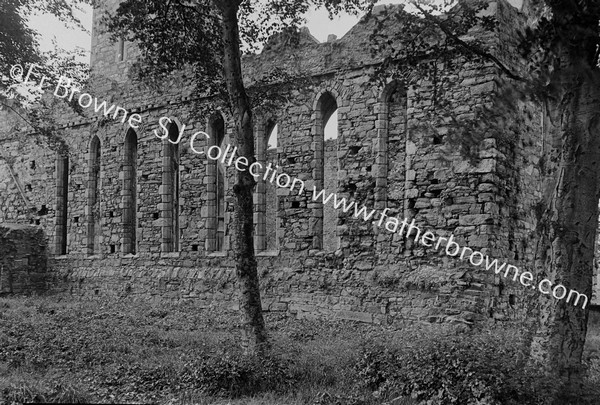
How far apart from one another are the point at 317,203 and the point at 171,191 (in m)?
4.85

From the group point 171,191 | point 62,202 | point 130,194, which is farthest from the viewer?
point 62,202

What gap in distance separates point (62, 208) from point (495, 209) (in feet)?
45.0

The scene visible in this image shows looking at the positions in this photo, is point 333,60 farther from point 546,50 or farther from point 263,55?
point 546,50

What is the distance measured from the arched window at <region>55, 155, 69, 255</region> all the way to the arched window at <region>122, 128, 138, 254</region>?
3007mm

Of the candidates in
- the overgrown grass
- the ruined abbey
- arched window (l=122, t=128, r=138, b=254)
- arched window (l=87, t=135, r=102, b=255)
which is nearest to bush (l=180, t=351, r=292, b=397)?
the overgrown grass

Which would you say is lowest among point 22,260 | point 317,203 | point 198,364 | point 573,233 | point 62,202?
point 198,364

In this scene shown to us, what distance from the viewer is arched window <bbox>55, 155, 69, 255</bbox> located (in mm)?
18609

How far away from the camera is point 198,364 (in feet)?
23.6

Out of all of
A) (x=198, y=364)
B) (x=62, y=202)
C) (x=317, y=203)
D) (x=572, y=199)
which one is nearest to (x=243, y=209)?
(x=198, y=364)

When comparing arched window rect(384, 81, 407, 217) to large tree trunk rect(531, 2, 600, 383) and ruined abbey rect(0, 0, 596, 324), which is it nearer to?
ruined abbey rect(0, 0, 596, 324)

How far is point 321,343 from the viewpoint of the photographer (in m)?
9.59

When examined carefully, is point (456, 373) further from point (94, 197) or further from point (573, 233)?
point (94, 197)

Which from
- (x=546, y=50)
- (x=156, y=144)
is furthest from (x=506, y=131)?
(x=156, y=144)

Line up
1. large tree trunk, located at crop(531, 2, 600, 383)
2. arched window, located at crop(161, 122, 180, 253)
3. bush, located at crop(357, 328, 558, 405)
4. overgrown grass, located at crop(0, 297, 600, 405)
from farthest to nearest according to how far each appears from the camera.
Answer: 1. arched window, located at crop(161, 122, 180, 253)
2. overgrown grass, located at crop(0, 297, 600, 405)
3. large tree trunk, located at crop(531, 2, 600, 383)
4. bush, located at crop(357, 328, 558, 405)
